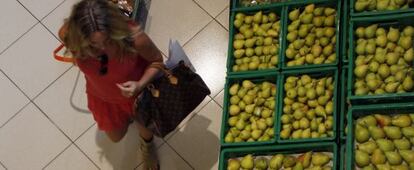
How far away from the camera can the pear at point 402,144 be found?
2.15 m

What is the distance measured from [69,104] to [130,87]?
1083 mm

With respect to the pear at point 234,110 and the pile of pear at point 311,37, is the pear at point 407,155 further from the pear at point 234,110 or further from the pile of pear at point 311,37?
the pear at point 234,110

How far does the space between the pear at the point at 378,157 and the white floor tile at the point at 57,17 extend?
194cm

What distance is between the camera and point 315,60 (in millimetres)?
2479

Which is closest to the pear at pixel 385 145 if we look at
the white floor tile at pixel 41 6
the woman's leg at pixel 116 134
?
the woman's leg at pixel 116 134

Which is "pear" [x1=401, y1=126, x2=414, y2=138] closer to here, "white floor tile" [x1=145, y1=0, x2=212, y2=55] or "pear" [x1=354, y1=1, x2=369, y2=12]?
"pear" [x1=354, y1=1, x2=369, y2=12]

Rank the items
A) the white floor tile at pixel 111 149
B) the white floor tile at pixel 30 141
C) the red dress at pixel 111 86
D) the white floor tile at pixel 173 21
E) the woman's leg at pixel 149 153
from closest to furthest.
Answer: the red dress at pixel 111 86, the woman's leg at pixel 149 153, the white floor tile at pixel 111 149, the white floor tile at pixel 30 141, the white floor tile at pixel 173 21

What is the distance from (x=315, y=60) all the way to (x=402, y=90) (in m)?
0.40

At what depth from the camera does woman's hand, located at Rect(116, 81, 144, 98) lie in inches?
83.2

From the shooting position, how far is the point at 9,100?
3168mm

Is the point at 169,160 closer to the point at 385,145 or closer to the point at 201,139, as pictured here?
the point at 201,139

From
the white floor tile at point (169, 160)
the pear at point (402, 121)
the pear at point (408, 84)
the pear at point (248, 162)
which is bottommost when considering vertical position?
the white floor tile at point (169, 160)

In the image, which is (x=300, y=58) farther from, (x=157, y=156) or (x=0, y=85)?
(x=0, y=85)

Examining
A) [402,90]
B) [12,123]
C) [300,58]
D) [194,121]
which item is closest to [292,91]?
[300,58]
